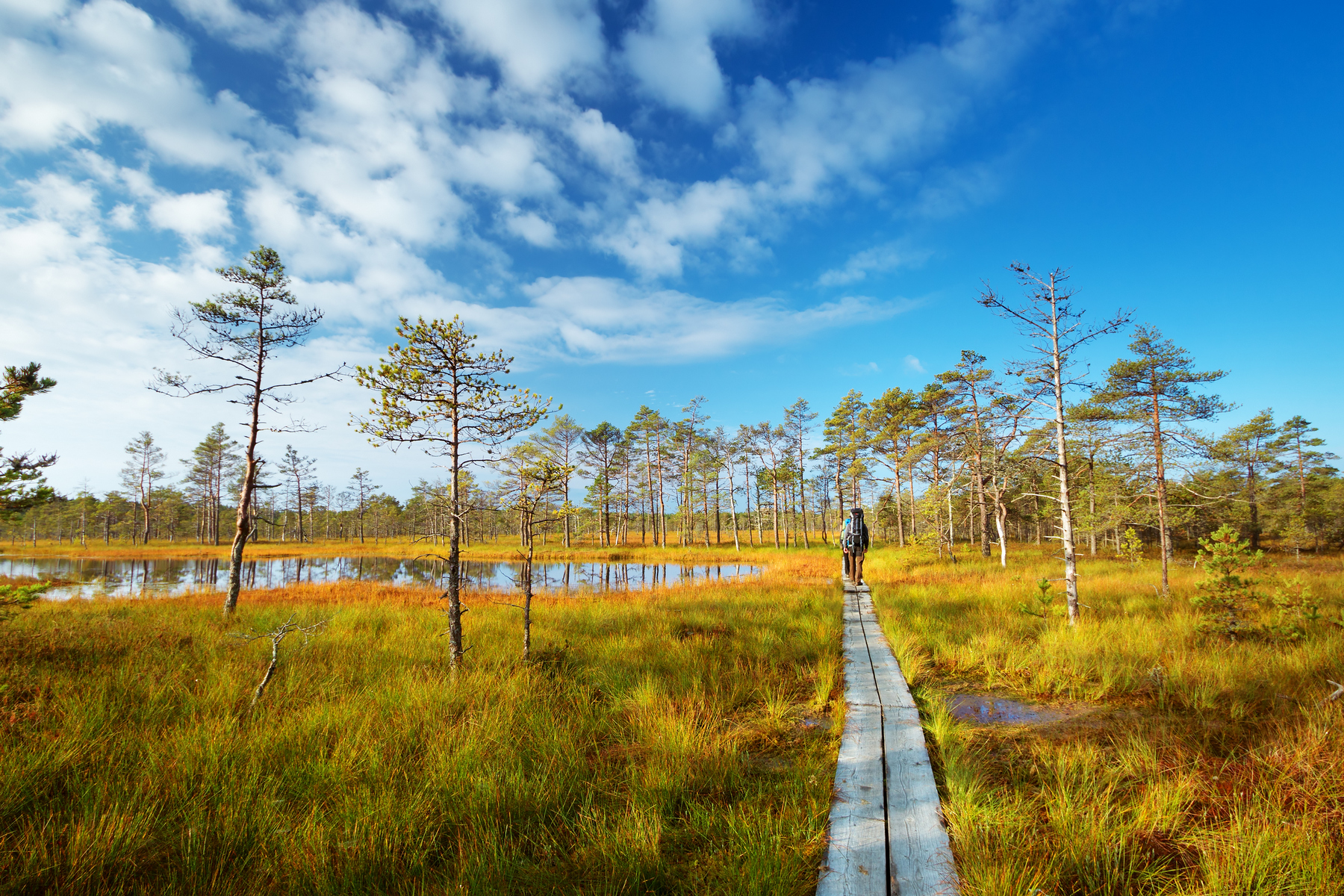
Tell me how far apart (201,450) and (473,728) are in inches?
2577

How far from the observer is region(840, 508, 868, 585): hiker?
12.9 metres

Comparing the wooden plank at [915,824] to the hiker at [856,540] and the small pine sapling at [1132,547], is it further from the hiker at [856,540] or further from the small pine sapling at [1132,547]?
the small pine sapling at [1132,547]

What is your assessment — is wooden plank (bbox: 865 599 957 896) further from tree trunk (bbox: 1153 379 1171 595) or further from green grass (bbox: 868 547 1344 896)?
tree trunk (bbox: 1153 379 1171 595)

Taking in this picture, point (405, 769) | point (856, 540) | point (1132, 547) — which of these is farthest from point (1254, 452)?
point (405, 769)

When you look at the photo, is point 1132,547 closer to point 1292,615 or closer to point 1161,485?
point 1161,485

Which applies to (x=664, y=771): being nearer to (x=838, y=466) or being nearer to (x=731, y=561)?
(x=731, y=561)

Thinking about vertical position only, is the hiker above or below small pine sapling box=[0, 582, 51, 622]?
below

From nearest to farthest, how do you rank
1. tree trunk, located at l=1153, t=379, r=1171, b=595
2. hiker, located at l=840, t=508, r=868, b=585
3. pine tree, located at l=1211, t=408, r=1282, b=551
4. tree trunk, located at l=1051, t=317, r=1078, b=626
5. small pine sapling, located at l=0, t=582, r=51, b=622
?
1. small pine sapling, located at l=0, t=582, r=51, b=622
2. tree trunk, located at l=1051, t=317, r=1078, b=626
3. tree trunk, located at l=1153, t=379, r=1171, b=595
4. hiker, located at l=840, t=508, r=868, b=585
5. pine tree, located at l=1211, t=408, r=1282, b=551

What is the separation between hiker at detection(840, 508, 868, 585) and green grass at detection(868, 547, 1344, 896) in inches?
205

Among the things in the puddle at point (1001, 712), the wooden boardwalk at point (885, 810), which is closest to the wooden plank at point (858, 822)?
the wooden boardwalk at point (885, 810)

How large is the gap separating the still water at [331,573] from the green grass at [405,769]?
12.0 m

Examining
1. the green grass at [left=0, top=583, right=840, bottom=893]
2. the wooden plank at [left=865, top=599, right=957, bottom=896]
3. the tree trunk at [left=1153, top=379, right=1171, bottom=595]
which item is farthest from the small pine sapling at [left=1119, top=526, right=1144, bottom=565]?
the wooden plank at [left=865, top=599, right=957, bottom=896]

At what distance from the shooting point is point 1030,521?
47969 mm

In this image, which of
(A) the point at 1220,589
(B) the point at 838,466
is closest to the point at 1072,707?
(A) the point at 1220,589
